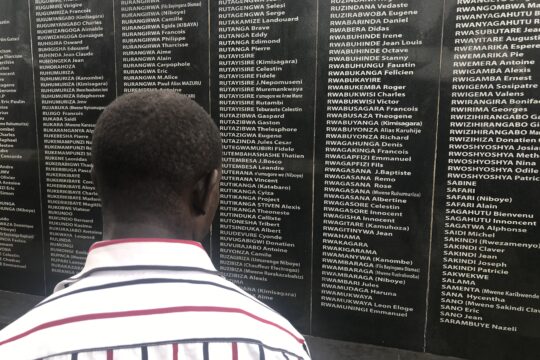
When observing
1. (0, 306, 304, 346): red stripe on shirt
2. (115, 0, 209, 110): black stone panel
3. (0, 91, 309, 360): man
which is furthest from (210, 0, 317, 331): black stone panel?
(0, 306, 304, 346): red stripe on shirt

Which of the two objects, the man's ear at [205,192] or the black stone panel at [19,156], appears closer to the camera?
the man's ear at [205,192]

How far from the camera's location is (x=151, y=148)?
1040 millimetres

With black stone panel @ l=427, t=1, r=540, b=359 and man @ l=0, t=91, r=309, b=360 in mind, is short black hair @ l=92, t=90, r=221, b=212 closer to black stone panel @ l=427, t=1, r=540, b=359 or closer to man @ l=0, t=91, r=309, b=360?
man @ l=0, t=91, r=309, b=360

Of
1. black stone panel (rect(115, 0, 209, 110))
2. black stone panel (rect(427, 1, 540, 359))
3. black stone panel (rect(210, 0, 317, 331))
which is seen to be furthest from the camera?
black stone panel (rect(115, 0, 209, 110))

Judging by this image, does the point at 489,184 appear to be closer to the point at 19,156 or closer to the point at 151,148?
the point at 151,148

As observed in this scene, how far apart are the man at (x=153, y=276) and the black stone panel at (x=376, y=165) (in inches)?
85.4

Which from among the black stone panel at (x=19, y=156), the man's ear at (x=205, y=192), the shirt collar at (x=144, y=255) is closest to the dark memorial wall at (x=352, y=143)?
the black stone panel at (x=19, y=156)

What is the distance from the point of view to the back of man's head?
105cm

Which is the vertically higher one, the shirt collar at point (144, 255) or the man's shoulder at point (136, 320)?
the shirt collar at point (144, 255)

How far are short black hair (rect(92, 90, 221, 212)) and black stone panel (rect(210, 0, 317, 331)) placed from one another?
2.29 metres

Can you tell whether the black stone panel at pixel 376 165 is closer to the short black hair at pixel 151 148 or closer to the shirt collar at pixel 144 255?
the short black hair at pixel 151 148

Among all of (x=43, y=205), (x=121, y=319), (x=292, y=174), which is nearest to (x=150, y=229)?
(x=121, y=319)

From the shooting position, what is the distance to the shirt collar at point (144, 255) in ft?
3.19

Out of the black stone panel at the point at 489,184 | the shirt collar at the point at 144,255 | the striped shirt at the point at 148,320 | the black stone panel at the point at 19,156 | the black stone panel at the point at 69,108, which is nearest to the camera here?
the striped shirt at the point at 148,320
